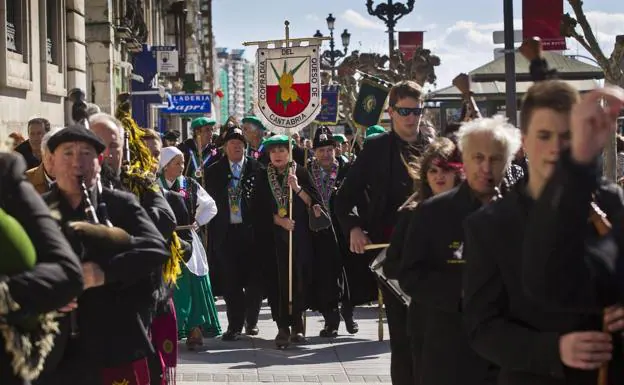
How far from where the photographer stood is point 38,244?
4070 mm

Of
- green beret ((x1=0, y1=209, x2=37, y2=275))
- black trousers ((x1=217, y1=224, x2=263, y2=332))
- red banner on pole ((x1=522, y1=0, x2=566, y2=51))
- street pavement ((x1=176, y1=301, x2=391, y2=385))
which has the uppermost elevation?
red banner on pole ((x1=522, y1=0, x2=566, y2=51))

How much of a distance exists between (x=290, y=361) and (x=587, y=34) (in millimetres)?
10433

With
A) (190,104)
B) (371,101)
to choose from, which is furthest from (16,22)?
(190,104)

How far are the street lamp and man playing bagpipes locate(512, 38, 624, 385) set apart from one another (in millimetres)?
26432

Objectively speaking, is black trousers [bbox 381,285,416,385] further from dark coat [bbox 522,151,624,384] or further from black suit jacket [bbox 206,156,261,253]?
black suit jacket [bbox 206,156,261,253]

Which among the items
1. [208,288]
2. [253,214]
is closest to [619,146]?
[253,214]

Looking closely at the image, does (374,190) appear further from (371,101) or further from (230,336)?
(371,101)

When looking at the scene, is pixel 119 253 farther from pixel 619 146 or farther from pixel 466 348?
→ pixel 619 146

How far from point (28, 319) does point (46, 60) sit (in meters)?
15.3

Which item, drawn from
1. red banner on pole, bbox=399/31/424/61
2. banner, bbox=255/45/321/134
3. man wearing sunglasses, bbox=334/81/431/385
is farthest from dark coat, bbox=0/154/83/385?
red banner on pole, bbox=399/31/424/61

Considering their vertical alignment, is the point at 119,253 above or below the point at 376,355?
above

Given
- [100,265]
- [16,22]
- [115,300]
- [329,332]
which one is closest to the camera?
[100,265]

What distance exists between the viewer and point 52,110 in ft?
63.9

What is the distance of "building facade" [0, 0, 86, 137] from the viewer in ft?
53.6
